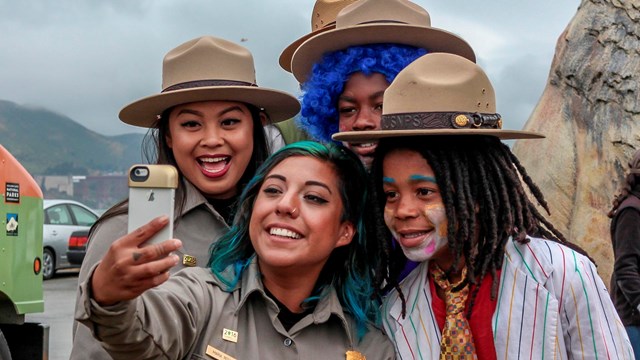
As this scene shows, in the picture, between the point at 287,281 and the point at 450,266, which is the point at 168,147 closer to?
the point at 287,281

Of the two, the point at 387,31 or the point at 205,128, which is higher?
the point at 387,31

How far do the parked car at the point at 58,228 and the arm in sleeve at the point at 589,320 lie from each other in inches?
596

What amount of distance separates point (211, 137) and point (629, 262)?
3359mm

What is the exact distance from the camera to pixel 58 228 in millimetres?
17281

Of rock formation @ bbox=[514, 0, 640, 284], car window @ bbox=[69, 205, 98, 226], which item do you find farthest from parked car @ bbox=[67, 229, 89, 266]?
rock formation @ bbox=[514, 0, 640, 284]

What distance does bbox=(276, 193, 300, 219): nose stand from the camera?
10.6 ft

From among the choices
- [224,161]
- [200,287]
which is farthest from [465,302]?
[224,161]

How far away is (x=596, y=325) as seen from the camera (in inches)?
119

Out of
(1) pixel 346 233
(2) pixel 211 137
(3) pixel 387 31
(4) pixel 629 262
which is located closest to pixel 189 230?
(2) pixel 211 137

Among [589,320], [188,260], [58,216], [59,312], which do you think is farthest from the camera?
[58,216]

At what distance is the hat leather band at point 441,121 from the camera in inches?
126

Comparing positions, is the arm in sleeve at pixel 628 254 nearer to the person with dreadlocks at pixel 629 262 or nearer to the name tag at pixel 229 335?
the person with dreadlocks at pixel 629 262

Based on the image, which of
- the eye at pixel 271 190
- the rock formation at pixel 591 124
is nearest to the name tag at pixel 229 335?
the eye at pixel 271 190

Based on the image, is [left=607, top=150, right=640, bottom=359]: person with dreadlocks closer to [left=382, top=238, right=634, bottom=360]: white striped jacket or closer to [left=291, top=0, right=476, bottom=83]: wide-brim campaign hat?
[left=291, top=0, right=476, bottom=83]: wide-brim campaign hat
